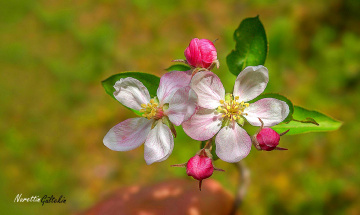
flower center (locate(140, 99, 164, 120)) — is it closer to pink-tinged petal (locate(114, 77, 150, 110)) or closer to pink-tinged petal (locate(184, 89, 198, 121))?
pink-tinged petal (locate(114, 77, 150, 110))

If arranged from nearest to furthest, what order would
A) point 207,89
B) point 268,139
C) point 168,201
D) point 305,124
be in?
1. point 268,139
2. point 207,89
3. point 305,124
4. point 168,201

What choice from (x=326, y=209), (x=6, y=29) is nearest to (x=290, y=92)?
(x=326, y=209)

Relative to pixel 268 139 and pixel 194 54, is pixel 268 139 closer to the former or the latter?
pixel 268 139

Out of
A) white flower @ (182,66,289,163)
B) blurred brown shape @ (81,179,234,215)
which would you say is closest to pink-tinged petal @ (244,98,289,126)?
white flower @ (182,66,289,163)

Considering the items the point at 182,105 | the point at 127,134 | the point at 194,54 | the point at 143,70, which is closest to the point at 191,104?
the point at 182,105

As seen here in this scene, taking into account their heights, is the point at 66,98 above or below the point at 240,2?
below

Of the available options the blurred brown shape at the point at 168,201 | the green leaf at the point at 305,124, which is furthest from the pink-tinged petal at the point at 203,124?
the blurred brown shape at the point at 168,201

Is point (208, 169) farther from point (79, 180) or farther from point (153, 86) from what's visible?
point (79, 180)
